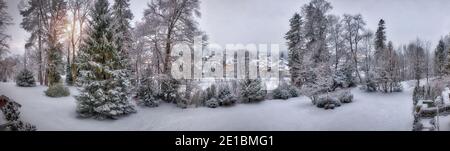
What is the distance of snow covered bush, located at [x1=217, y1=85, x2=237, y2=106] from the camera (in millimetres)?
5737

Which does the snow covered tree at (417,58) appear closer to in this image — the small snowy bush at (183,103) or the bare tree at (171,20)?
the small snowy bush at (183,103)

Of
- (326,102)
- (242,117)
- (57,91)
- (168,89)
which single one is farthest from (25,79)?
(326,102)

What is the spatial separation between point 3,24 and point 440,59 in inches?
364

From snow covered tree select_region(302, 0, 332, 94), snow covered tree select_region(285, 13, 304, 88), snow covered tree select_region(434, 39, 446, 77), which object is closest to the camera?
snow covered tree select_region(434, 39, 446, 77)

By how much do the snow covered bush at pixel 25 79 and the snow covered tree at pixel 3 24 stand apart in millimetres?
769

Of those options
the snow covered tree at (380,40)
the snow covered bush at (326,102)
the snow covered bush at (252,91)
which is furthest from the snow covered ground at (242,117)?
the snow covered tree at (380,40)

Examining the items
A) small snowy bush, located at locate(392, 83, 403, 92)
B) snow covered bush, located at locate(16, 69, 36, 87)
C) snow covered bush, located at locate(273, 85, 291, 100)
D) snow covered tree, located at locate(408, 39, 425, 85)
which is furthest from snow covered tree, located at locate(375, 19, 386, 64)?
snow covered bush, located at locate(16, 69, 36, 87)

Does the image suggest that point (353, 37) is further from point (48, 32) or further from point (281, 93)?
point (48, 32)

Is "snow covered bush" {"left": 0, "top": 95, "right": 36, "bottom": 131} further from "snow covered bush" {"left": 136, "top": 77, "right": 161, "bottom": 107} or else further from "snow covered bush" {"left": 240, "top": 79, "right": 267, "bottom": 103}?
"snow covered bush" {"left": 240, "top": 79, "right": 267, "bottom": 103}

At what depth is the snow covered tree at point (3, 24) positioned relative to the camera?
15.9 ft

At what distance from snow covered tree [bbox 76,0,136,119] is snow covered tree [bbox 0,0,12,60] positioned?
1.65 metres
